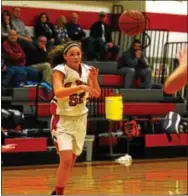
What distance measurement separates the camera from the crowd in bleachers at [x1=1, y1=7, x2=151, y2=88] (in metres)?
12.0

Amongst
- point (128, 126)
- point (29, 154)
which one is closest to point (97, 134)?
point (128, 126)

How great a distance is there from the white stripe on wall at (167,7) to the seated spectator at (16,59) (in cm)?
482

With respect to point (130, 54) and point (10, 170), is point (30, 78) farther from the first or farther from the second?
point (10, 170)

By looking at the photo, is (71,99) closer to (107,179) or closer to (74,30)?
(107,179)

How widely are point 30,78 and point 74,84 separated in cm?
657

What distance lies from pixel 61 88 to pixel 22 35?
A: 7.85m

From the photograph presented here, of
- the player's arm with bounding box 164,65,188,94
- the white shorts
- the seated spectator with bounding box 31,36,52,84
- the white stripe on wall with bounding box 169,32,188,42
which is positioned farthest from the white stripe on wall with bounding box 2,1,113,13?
the player's arm with bounding box 164,65,188,94

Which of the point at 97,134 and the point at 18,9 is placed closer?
the point at 97,134

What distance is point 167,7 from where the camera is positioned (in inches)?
629

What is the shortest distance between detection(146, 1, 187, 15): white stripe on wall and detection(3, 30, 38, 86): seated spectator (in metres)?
4.82

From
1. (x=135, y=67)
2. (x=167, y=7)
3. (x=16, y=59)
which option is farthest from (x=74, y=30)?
(x=167, y=7)

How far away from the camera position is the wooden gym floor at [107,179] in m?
6.68

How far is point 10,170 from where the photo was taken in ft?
29.6

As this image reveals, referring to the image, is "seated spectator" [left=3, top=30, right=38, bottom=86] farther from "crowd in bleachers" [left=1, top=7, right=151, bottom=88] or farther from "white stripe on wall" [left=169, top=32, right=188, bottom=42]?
"white stripe on wall" [left=169, top=32, right=188, bottom=42]
